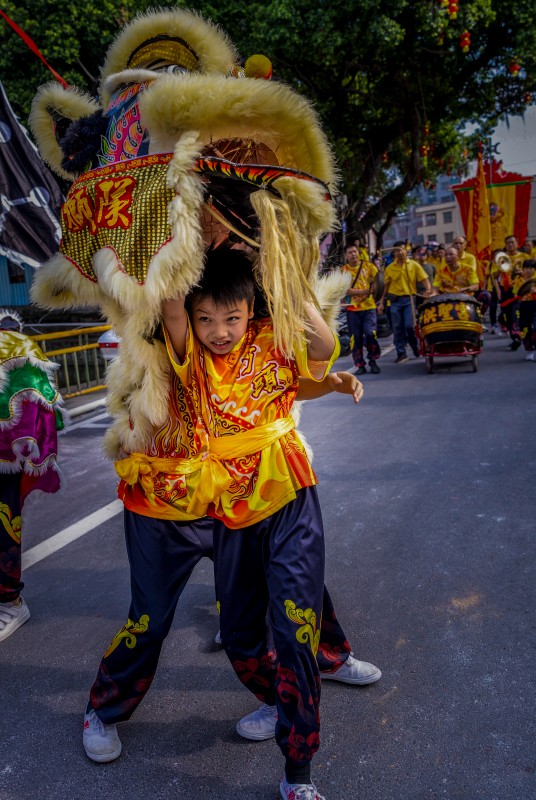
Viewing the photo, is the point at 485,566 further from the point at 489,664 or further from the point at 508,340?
the point at 508,340

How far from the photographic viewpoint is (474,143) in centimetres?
1978

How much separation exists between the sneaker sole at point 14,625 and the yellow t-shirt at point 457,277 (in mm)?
8779

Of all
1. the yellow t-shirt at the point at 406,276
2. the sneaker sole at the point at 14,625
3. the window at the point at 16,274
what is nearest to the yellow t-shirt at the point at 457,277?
the yellow t-shirt at the point at 406,276

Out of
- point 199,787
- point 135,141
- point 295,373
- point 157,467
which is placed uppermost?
point 135,141

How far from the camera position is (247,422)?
220 cm

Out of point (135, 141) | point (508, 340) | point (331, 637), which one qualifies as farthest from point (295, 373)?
point (508, 340)

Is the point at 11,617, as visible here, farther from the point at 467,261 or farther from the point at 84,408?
the point at 467,261

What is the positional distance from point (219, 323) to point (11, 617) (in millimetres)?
2044

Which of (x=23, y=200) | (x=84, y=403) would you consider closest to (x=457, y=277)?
(x=84, y=403)

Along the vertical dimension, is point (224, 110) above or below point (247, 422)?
above

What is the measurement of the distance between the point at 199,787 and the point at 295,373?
4.40ft

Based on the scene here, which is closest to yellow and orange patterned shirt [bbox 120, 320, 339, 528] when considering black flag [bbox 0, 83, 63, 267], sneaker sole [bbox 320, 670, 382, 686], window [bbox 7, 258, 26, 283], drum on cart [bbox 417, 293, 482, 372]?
sneaker sole [bbox 320, 670, 382, 686]

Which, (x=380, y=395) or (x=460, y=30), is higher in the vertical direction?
(x=460, y=30)

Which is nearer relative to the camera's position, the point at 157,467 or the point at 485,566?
the point at 157,467
